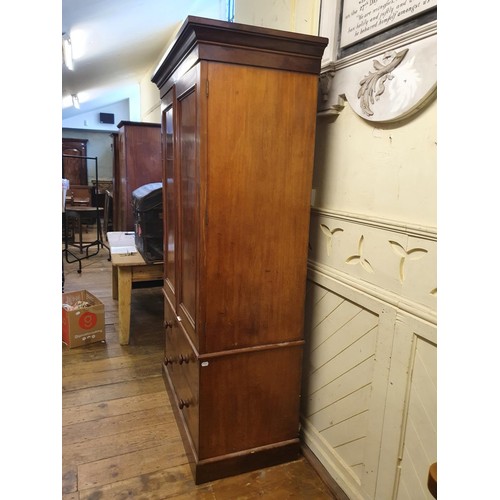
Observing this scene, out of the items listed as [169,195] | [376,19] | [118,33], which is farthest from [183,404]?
[118,33]

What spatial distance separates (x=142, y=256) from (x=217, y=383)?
1651 millimetres

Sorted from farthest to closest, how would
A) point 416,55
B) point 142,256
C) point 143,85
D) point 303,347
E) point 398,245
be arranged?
1. point 143,85
2. point 142,256
3. point 303,347
4. point 398,245
5. point 416,55

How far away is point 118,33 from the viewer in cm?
446

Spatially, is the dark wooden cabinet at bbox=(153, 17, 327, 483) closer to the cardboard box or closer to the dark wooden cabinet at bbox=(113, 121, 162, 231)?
the cardboard box

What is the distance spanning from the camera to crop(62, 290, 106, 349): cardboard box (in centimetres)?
299

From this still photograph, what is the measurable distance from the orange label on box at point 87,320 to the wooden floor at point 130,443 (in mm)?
163

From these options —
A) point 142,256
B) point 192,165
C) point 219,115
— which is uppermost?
point 219,115

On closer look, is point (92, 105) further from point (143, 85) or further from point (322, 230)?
point (322, 230)

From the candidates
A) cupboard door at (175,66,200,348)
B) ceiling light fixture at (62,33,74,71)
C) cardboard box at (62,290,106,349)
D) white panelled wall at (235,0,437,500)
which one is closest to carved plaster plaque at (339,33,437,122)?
white panelled wall at (235,0,437,500)

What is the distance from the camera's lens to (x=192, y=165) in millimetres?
1666

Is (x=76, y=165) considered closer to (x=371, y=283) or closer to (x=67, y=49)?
(x=67, y=49)
